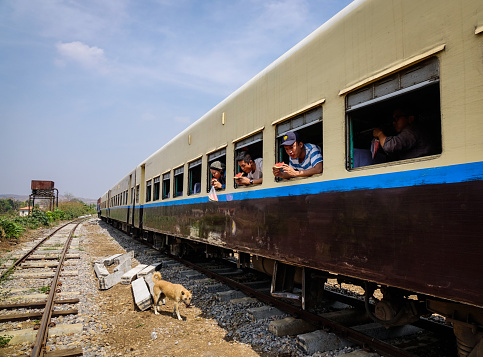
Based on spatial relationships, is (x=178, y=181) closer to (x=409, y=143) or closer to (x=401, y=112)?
(x=401, y=112)

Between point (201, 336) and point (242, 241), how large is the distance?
4.38ft

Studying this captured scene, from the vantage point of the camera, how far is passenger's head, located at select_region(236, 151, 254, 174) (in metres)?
4.93

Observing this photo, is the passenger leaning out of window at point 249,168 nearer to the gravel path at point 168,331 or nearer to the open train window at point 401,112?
the open train window at point 401,112

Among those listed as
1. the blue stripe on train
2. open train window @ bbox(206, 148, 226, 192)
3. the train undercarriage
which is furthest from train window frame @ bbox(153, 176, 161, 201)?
the blue stripe on train

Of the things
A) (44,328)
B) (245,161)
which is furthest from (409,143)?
(44,328)

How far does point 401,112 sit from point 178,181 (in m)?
6.23

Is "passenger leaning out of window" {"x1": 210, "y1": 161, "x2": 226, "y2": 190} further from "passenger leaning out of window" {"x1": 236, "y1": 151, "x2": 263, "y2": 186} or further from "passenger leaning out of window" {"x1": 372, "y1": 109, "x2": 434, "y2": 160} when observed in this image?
"passenger leaning out of window" {"x1": 372, "y1": 109, "x2": 434, "y2": 160}

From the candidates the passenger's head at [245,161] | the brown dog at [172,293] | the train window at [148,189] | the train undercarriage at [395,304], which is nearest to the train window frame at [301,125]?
the passenger's head at [245,161]

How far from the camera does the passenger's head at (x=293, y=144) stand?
3727mm

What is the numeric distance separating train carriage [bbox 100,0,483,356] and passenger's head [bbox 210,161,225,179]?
59 centimetres

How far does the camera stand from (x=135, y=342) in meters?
4.04

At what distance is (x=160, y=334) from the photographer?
4.28 m

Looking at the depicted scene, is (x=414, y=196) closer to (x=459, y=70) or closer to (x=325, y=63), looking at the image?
(x=459, y=70)

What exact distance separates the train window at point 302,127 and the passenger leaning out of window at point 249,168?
1.64 ft
